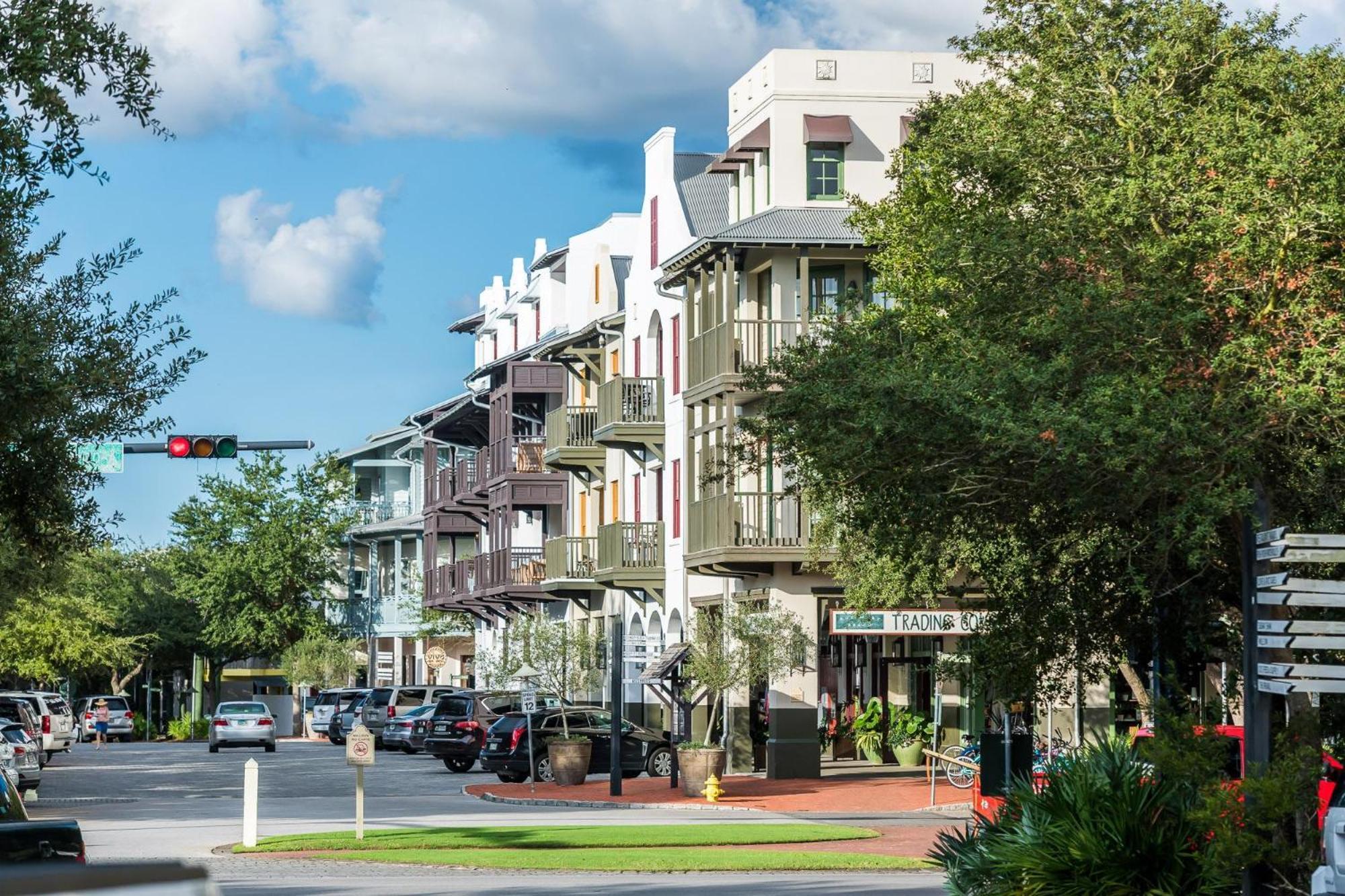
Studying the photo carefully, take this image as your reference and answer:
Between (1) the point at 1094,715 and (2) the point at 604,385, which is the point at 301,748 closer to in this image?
(2) the point at 604,385

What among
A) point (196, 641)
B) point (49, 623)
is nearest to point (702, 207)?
point (49, 623)

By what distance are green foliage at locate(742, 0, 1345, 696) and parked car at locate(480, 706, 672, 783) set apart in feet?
77.7

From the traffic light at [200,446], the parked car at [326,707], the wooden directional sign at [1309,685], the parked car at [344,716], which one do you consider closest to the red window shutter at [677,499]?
the traffic light at [200,446]

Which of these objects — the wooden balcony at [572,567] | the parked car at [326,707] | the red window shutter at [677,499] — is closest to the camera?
the red window shutter at [677,499]

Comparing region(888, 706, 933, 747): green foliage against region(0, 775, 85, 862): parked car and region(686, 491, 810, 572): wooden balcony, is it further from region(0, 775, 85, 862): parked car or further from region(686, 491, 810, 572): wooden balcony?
region(0, 775, 85, 862): parked car

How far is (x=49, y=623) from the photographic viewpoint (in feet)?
249

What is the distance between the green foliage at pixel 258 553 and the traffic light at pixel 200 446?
5719cm

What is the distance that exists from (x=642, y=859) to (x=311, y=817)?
33.4ft

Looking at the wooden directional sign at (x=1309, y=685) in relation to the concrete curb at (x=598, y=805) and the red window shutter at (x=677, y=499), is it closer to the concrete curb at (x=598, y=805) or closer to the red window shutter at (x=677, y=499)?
the concrete curb at (x=598, y=805)

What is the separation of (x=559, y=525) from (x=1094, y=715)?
2637 centimetres

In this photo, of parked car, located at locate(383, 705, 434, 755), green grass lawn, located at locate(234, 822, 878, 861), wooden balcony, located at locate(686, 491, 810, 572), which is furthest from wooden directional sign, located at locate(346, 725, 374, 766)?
parked car, located at locate(383, 705, 434, 755)

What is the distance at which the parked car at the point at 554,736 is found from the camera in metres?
41.3

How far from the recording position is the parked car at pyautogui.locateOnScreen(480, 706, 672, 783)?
4134 centimetres

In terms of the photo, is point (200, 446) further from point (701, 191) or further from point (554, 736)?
point (701, 191)
